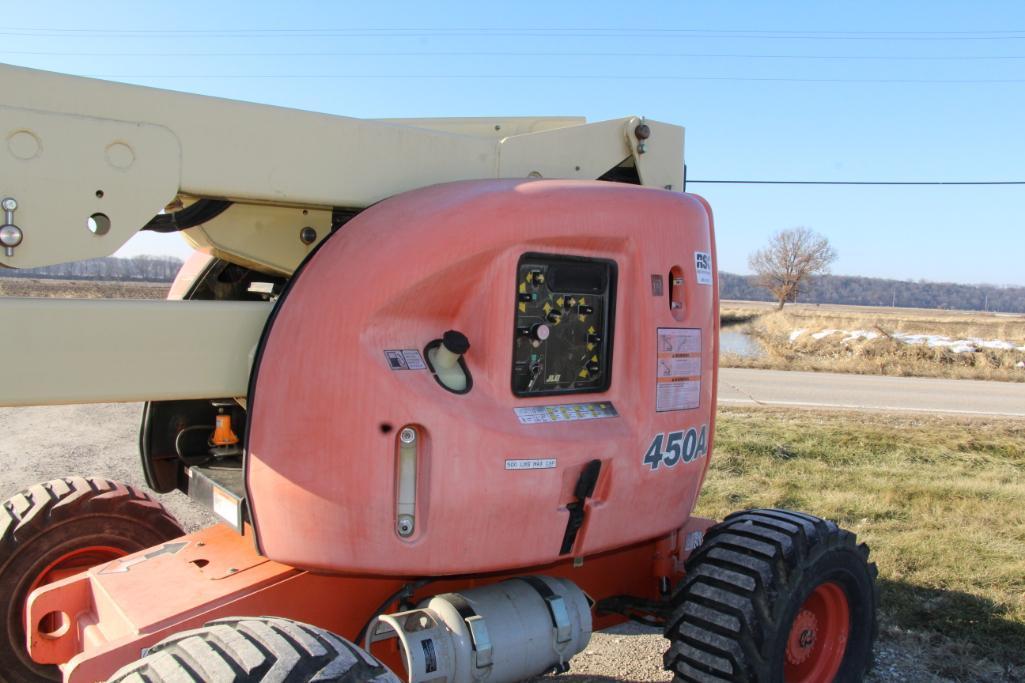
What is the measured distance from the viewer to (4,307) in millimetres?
2520

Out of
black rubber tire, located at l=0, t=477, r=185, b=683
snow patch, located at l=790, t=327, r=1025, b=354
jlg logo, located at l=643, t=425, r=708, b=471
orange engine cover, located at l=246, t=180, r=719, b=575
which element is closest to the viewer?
orange engine cover, located at l=246, t=180, r=719, b=575

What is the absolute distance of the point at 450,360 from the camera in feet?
10.1

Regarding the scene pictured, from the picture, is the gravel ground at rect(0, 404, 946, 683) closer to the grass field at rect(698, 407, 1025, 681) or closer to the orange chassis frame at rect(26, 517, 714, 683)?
the grass field at rect(698, 407, 1025, 681)

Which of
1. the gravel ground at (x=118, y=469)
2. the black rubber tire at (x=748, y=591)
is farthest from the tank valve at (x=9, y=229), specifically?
the gravel ground at (x=118, y=469)

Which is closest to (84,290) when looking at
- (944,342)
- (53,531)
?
(53,531)

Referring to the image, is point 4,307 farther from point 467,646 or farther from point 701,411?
point 701,411

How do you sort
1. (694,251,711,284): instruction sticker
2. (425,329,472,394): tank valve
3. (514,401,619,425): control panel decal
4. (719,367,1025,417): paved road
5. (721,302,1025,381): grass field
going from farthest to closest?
(721,302,1025,381): grass field < (719,367,1025,417): paved road < (694,251,711,284): instruction sticker < (514,401,619,425): control panel decal < (425,329,472,394): tank valve

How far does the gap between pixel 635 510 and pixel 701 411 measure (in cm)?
58

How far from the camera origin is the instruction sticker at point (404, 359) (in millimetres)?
2939

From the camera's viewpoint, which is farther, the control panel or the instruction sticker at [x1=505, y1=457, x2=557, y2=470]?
the control panel

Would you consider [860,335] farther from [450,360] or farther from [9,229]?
[9,229]

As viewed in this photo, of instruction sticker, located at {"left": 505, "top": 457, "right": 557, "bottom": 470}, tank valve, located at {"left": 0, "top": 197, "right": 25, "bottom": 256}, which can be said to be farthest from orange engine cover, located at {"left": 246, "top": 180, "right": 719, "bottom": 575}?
tank valve, located at {"left": 0, "top": 197, "right": 25, "bottom": 256}

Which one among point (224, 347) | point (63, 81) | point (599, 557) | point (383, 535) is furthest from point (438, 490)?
point (63, 81)

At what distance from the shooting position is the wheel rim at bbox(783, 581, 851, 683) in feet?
13.3
